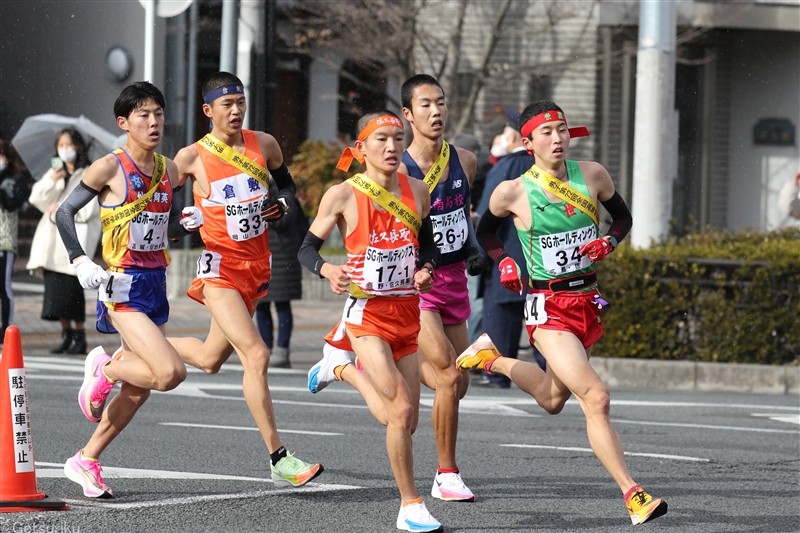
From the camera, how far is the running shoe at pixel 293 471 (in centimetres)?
638

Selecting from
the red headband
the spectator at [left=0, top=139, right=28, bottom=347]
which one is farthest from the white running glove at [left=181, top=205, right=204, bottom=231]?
the spectator at [left=0, top=139, right=28, bottom=347]

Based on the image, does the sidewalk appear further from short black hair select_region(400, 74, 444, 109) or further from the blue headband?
the blue headband

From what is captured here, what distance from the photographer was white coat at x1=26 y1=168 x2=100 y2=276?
41.4 ft

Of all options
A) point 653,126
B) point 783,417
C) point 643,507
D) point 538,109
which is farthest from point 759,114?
point 643,507

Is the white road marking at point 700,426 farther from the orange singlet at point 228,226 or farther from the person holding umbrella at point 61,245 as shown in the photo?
the person holding umbrella at point 61,245

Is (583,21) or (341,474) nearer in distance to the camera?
(341,474)

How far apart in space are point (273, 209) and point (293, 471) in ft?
4.40

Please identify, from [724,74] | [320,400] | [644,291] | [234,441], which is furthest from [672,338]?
[724,74]

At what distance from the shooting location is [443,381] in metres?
6.64

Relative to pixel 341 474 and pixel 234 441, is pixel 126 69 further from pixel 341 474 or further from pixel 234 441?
pixel 341 474

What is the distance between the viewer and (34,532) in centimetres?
550

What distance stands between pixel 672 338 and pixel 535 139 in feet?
19.2

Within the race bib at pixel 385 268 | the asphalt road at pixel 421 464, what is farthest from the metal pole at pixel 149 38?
the race bib at pixel 385 268

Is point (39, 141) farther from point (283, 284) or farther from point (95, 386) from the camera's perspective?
point (95, 386)
